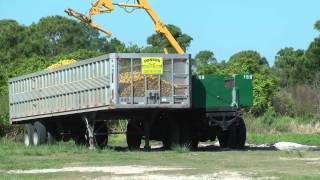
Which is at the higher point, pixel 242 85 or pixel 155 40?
pixel 155 40

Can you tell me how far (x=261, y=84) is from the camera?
161 feet

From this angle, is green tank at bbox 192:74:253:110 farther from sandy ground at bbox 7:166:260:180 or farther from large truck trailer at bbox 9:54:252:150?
sandy ground at bbox 7:166:260:180

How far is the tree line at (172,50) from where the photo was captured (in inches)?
1939

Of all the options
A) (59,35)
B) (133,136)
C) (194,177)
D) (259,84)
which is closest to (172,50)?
(259,84)

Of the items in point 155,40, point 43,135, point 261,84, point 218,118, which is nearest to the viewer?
point 218,118

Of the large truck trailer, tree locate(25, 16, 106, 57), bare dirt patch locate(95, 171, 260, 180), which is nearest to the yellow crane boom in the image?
the large truck trailer

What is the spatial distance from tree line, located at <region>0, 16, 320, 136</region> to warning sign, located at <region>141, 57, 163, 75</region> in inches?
521

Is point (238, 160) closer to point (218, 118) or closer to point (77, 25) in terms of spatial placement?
point (218, 118)

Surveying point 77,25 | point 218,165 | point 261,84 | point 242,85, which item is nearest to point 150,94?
point 242,85

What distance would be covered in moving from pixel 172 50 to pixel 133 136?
964 inches

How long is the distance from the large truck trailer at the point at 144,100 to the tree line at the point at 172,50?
9914mm

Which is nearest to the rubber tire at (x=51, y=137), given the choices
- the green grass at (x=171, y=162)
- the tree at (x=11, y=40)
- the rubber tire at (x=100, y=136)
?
the rubber tire at (x=100, y=136)

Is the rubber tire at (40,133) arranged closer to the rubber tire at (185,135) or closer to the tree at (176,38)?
the rubber tire at (185,135)

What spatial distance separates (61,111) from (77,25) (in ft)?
232
